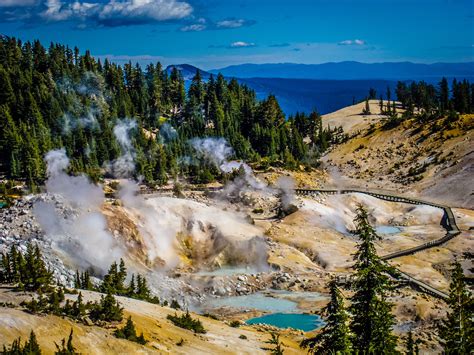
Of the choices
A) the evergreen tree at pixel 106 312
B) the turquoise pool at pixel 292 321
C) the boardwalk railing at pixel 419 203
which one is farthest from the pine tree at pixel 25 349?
the boardwalk railing at pixel 419 203

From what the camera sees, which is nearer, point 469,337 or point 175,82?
point 469,337

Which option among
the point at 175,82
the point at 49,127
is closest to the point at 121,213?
the point at 49,127

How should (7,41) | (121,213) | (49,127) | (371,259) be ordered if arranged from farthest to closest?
(7,41) → (49,127) → (121,213) → (371,259)

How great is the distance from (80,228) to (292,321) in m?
24.5

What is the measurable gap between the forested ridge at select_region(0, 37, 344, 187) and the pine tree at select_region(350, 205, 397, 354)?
2848 inches

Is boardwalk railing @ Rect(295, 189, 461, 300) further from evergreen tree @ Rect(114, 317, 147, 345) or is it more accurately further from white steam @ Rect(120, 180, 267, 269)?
evergreen tree @ Rect(114, 317, 147, 345)

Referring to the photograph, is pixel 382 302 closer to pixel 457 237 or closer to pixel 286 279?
pixel 286 279

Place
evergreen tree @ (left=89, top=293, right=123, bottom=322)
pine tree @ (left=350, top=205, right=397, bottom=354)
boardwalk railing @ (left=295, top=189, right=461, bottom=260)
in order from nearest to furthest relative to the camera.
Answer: pine tree @ (left=350, top=205, right=397, bottom=354) < evergreen tree @ (left=89, top=293, right=123, bottom=322) < boardwalk railing @ (left=295, top=189, right=461, bottom=260)

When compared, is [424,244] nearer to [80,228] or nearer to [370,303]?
[80,228]

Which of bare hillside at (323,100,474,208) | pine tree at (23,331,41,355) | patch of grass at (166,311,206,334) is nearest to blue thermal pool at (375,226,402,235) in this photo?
bare hillside at (323,100,474,208)

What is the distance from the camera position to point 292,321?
1919 inches

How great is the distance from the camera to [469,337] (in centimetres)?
2823

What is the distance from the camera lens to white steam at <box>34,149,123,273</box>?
53.0m

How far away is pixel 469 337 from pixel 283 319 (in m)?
23.0
